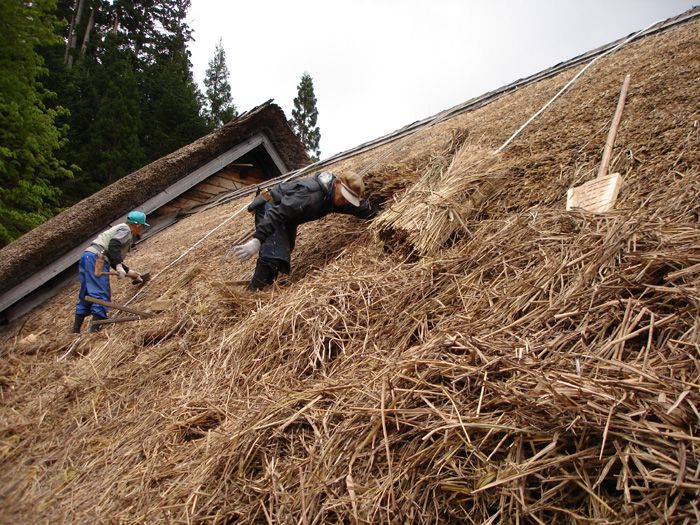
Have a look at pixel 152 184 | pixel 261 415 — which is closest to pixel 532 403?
pixel 261 415

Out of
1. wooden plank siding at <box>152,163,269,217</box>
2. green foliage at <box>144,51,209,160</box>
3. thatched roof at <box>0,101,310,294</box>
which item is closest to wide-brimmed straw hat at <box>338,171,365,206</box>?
thatched roof at <box>0,101,310,294</box>

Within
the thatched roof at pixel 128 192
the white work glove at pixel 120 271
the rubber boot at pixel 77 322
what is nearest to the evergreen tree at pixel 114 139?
the thatched roof at pixel 128 192

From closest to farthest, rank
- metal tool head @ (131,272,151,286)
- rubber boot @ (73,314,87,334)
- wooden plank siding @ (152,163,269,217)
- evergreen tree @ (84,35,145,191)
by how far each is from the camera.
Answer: rubber boot @ (73,314,87,334), metal tool head @ (131,272,151,286), wooden plank siding @ (152,163,269,217), evergreen tree @ (84,35,145,191)

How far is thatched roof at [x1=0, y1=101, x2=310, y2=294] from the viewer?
548 cm

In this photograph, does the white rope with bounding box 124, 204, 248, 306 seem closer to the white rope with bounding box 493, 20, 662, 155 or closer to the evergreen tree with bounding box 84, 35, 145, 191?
the white rope with bounding box 493, 20, 662, 155

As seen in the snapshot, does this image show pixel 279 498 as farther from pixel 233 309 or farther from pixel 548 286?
pixel 233 309

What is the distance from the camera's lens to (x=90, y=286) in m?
4.41

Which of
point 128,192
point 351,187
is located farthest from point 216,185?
point 351,187

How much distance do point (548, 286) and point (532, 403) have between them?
583mm

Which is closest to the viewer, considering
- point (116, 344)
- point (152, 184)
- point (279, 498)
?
point (279, 498)

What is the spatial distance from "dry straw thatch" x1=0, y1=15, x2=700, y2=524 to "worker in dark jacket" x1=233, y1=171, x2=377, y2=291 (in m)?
0.20

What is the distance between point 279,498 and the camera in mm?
1308

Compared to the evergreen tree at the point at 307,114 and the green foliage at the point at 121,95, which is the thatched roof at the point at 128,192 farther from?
the evergreen tree at the point at 307,114

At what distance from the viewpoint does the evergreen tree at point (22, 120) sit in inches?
332
